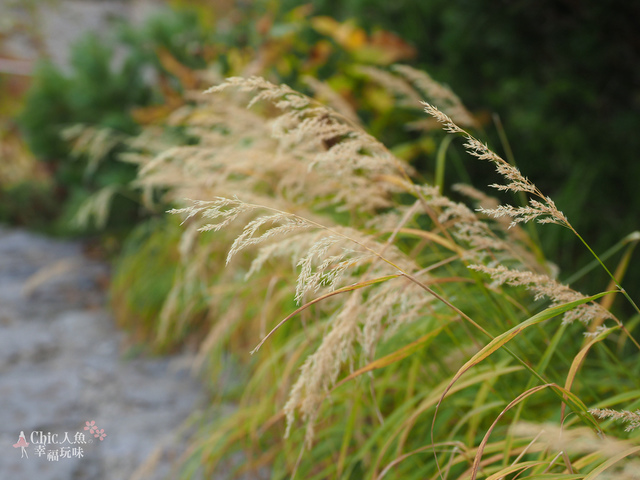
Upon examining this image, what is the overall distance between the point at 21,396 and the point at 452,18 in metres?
2.57

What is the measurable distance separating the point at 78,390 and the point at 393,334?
1781mm

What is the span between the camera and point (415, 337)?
56.6 inches

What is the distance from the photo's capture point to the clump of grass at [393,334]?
908 millimetres

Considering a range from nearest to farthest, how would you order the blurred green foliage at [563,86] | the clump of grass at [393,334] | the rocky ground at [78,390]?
the clump of grass at [393,334] < the rocky ground at [78,390] < the blurred green foliage at [563,86]

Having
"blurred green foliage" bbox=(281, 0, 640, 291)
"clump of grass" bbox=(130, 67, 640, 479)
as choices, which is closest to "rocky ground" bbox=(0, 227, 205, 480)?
"clump of grass" bbox=(130, 67, 640, 479)

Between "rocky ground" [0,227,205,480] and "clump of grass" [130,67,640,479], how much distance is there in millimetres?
377

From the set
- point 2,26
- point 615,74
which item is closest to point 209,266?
point 615,74

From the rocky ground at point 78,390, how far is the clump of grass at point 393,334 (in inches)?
14.8

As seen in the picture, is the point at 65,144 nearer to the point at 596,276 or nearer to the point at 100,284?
the point at 100,284

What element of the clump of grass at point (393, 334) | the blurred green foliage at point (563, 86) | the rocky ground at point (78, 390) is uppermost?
the blurred green foliage at point (563, 86)

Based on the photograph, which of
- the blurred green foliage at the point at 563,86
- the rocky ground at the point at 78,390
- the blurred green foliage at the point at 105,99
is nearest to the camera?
the rocky ground at the point at 78,390

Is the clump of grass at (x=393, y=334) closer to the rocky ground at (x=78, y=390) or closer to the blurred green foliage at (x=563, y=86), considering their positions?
the rocky ground at (x=78, y=390)

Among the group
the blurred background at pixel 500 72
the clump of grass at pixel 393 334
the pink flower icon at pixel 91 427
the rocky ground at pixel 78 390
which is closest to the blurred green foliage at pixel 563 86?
the blurred background at pixel 500 72

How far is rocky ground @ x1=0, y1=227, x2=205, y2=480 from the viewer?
70.6 inches
